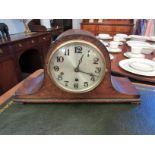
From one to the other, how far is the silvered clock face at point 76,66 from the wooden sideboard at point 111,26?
327cm

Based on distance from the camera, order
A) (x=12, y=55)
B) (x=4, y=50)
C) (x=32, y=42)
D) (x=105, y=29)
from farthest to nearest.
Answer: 1. (x=105, y=29)
2. (x=32, y=42)
3. (x=12, y=55)
4. (x=4, y=50)

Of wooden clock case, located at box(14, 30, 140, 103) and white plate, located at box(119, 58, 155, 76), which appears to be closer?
wooden clock case, located at box(14, 30, 140, 103)

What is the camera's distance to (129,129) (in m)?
0.47

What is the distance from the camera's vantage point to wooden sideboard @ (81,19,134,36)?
11.4ft

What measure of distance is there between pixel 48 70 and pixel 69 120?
198 mm

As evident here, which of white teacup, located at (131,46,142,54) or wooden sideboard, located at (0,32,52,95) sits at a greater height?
white teacup, located at (131,46,142,54)

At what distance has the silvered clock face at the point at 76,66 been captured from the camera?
54 centimetres

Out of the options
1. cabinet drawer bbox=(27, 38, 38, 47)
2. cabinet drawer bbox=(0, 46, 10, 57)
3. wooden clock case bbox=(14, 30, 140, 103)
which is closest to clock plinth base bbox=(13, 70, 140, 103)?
wooden clock case bbox=(14, 30, 140, 103)

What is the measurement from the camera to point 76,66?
554mm

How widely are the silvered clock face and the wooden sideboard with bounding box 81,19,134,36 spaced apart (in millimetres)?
3274

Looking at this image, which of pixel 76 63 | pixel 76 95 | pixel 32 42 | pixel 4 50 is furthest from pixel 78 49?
pixel 32 42

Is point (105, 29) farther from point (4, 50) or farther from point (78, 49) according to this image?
point (78, 49)

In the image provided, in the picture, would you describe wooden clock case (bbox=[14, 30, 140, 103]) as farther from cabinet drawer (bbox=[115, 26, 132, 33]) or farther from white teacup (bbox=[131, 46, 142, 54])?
cabinet drawer (bbox=[115, 26, 132, 33])

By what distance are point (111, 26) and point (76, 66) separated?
3.31m
